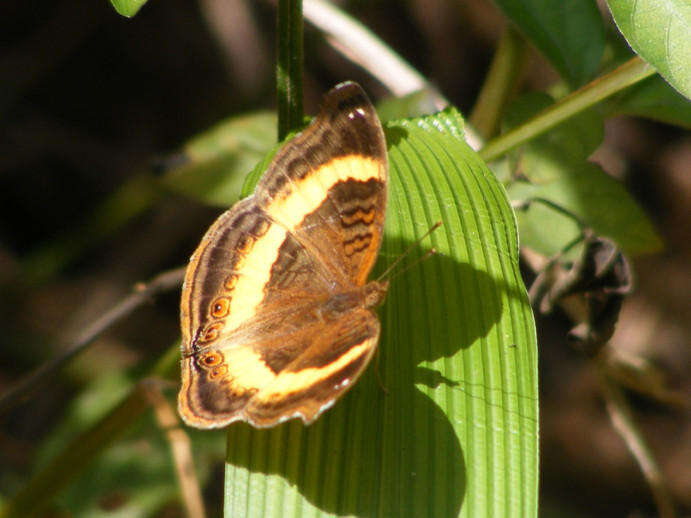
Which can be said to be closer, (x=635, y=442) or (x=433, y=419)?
(x=433, y=419)

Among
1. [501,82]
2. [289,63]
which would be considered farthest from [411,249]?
[501,82]

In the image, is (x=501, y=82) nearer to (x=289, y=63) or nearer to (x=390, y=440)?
(x=289, y=63)

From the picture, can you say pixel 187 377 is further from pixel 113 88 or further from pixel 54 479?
pixel 113 88

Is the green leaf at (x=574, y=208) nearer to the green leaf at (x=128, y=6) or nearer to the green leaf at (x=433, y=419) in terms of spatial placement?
the green leaf at (x=433, y=419)

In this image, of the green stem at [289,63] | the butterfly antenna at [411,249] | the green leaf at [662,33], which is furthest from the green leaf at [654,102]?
the green stem at [289,63]

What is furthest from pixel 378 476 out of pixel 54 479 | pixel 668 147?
pixel 668 147

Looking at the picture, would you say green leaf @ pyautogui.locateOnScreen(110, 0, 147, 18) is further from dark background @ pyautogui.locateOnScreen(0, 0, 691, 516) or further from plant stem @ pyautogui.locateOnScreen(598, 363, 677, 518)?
dark background @ pyautogui.locateOnScreen(0, 0, 691, 516)
